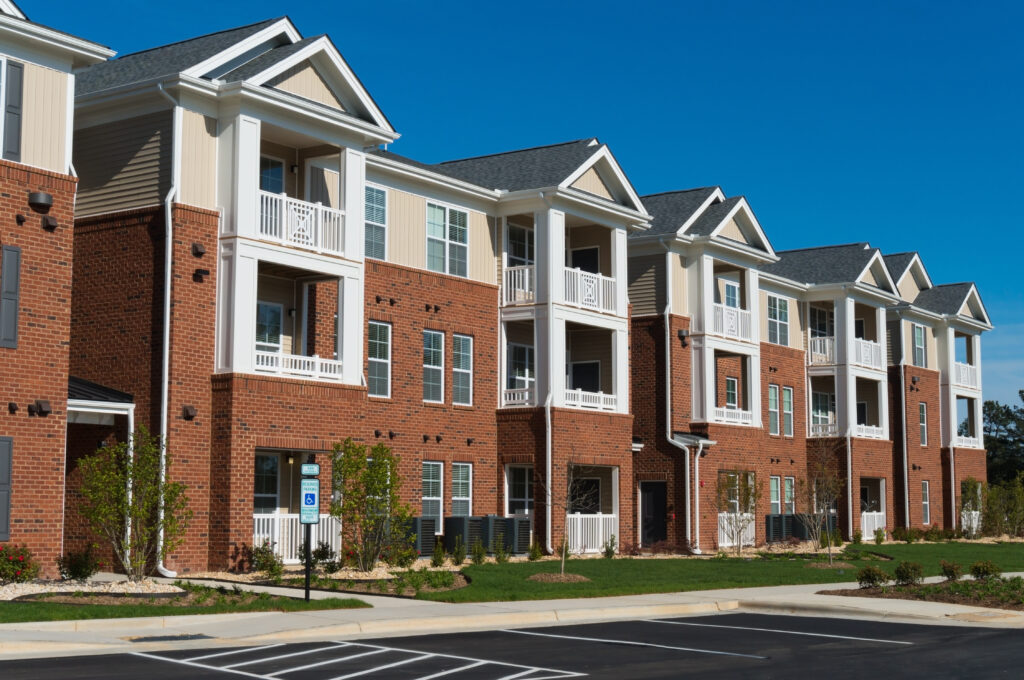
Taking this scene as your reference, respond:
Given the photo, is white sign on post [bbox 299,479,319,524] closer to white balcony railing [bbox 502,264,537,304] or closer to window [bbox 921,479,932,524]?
white balcony railing [bbox 502,264,537,304]

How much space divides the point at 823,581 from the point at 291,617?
13106 millimetres

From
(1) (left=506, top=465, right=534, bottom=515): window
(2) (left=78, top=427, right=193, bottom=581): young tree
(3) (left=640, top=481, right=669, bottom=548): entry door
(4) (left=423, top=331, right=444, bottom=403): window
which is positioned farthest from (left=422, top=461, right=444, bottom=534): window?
(2) (left=78, top=427, right=193, bottom=581): young tree

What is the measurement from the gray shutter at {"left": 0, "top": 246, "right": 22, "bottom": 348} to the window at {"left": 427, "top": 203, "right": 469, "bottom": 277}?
12266 millimetres

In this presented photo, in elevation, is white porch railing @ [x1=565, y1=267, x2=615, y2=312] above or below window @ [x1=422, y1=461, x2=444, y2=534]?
above

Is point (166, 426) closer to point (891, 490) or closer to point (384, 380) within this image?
point (384, 380)

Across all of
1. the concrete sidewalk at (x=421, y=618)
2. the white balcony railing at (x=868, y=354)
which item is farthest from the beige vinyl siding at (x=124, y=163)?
the white balcony railing at (x=868, y=354)

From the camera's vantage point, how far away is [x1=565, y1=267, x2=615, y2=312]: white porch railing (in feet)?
111

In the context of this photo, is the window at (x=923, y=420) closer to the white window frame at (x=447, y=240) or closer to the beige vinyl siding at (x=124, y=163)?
the white window frame at (x=447, y=240)

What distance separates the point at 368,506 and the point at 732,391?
21.2 meters

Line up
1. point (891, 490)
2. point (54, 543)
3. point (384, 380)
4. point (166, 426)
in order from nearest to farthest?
point (54, 543), point (166, 426), point (384, 380), point (891, 490)

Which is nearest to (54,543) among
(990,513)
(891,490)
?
(891,490)

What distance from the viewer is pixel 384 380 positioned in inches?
1201

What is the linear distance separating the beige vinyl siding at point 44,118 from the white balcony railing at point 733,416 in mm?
23093

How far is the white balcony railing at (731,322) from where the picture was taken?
39750mm
